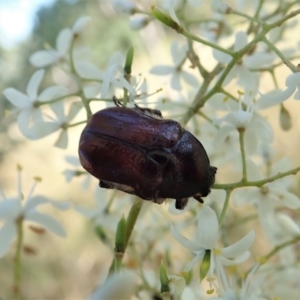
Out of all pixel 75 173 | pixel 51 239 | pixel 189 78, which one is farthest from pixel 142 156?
pixel 51 239

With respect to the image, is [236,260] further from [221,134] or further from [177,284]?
[221,134]

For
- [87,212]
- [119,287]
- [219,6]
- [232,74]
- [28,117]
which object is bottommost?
[119,287]

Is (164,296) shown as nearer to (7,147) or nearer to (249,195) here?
(249,195)

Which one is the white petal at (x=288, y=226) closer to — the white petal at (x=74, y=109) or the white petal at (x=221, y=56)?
the white petal at (x=221, y=56)

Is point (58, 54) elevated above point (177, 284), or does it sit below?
above

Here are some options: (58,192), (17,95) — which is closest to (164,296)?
(17,95)

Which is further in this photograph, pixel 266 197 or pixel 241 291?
pixel 266 197

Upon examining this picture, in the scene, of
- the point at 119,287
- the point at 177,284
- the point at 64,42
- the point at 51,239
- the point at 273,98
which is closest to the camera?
the point at 119,287

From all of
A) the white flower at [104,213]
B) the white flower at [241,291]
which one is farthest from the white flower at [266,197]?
the white flower at [104,213]
